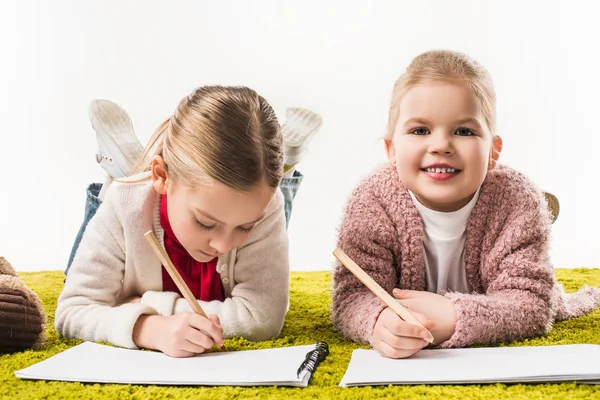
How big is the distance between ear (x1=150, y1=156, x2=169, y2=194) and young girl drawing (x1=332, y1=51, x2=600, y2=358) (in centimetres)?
32

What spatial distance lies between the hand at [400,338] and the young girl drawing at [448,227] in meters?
0.02

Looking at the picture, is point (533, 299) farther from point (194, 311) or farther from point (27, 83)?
point (27, 83)

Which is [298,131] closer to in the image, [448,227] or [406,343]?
[448,227]

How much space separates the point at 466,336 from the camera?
1.16 metres

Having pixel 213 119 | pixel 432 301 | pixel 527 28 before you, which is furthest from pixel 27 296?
pixel 527 28

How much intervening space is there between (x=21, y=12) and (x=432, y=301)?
2.16 meters

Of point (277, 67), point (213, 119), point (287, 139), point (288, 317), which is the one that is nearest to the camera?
point (213, 119)

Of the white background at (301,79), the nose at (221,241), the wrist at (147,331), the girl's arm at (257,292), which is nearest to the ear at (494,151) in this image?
the girl's arm at (257,292)

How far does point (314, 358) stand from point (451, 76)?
0.50 metres

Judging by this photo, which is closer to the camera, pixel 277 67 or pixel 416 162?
pixel 416 162

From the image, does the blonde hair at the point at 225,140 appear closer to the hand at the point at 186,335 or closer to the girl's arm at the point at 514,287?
the hand at the point at 186,335

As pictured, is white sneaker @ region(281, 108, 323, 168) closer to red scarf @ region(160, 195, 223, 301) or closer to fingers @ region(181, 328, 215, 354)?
red scarf @ region(160, 195, 223, 301)

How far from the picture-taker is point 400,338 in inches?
42.4

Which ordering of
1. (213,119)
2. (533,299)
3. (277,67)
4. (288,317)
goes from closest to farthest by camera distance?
(213,119)
(533,299)
(288,317)
(277,67)
